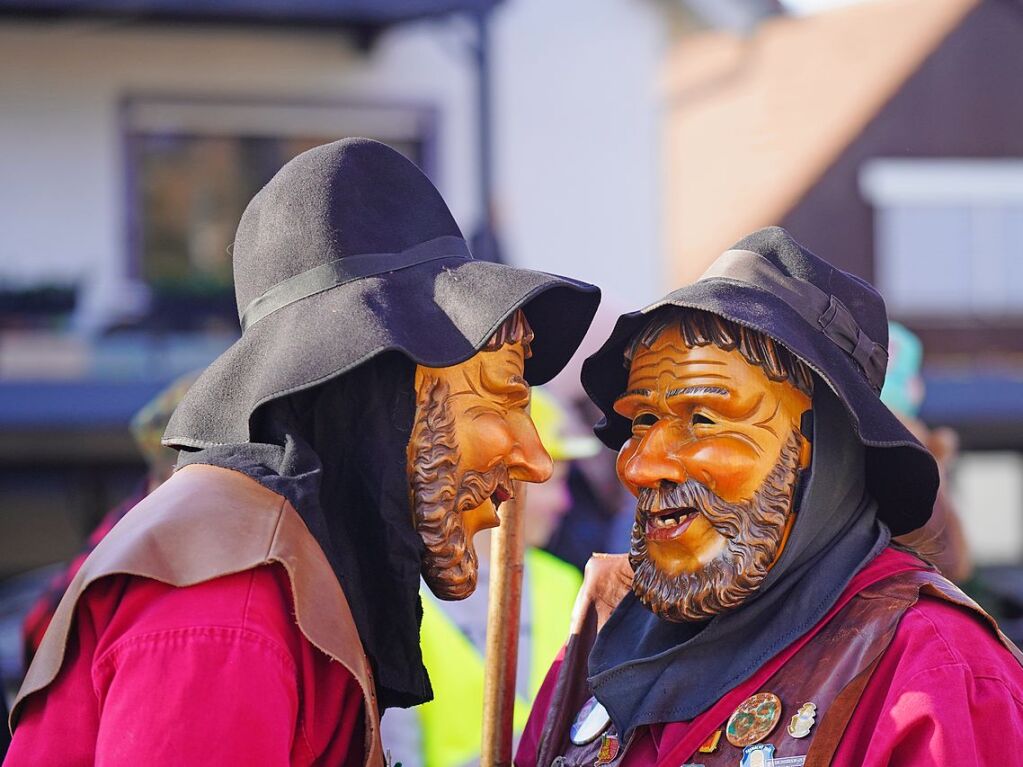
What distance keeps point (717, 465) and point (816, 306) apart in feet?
1.11

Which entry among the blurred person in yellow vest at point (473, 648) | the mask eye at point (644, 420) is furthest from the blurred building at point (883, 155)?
the mask eye at point (644, 420)

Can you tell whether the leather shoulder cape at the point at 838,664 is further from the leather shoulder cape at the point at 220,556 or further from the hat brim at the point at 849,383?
the leather shoulder cape at the point at 220,556

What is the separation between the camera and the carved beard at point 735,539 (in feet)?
7.38

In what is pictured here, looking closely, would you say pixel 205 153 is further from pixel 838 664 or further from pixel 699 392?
pixel 838 664

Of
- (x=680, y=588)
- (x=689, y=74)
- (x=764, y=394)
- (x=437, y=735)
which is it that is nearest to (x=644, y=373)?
(x=764, y=394)

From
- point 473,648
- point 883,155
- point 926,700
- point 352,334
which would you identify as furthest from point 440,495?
point 883,155

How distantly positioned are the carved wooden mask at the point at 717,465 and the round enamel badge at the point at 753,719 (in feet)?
0.59

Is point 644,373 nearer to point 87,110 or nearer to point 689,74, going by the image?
point 87,110

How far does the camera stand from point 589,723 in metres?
2.50

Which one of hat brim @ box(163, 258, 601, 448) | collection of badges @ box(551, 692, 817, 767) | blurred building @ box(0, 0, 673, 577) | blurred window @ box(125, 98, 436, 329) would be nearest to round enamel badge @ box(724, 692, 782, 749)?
collection of badges @ box(551, 692, 817, 767)

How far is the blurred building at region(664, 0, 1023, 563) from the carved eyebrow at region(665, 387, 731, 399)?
11153mm

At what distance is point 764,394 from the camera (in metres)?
2.29

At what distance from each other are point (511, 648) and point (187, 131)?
8.33 meters

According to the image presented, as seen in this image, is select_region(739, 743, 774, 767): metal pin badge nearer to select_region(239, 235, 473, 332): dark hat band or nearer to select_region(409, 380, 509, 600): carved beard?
select_region(409, 380, 509, 600): carved beard
